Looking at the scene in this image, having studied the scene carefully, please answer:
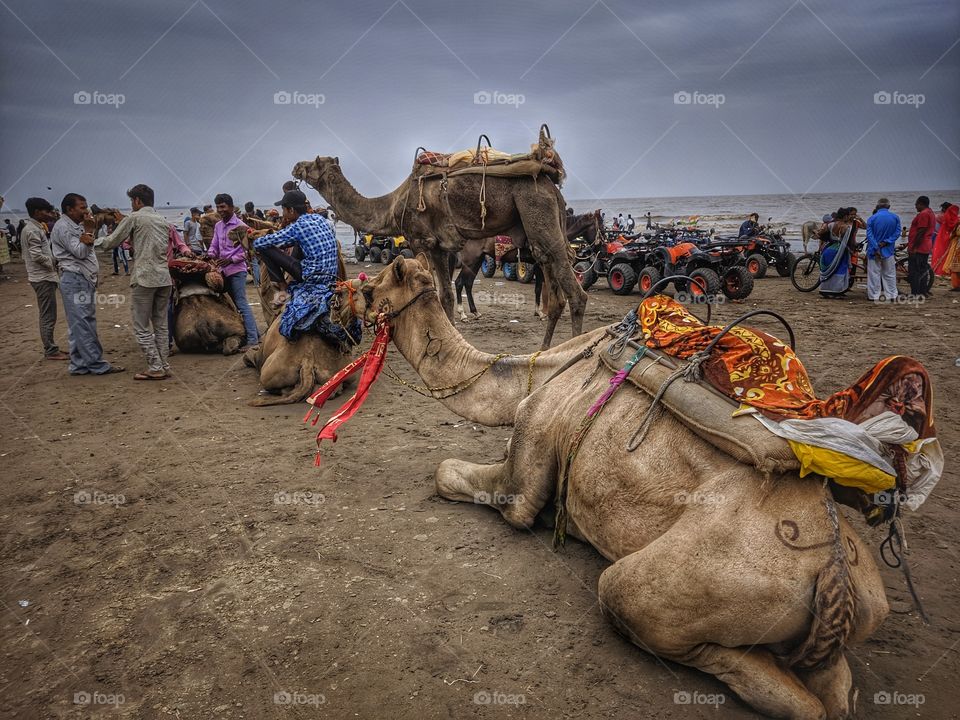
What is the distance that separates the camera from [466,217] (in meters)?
8.51

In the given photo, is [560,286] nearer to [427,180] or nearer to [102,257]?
[427,180]

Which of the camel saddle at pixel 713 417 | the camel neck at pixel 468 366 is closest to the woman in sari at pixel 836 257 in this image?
the camel neck at pixel 468 366

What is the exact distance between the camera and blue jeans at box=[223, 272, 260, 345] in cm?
945

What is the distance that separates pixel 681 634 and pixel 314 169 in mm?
8125

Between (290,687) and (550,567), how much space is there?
155cm

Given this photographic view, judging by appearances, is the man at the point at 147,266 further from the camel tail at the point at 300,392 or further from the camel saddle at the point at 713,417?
the camel saddle at the point at 713,417

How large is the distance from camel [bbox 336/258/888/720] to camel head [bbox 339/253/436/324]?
1390 millimetres

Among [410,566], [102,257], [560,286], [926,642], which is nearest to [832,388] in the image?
[560,286]

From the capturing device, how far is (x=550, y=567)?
3.73 m

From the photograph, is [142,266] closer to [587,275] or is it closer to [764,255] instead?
[587,275]

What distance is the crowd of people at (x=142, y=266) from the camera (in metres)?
6.91

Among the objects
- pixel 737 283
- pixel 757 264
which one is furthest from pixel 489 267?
pixel 737 283

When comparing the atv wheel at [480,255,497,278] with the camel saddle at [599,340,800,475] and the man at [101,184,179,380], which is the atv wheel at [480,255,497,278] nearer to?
the man at [101,184,179,380]

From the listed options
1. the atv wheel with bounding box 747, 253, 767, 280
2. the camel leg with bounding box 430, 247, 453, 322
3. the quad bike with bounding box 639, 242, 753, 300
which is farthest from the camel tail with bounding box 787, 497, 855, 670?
the atv wheel with bounding box 747, 253, 767, 280
